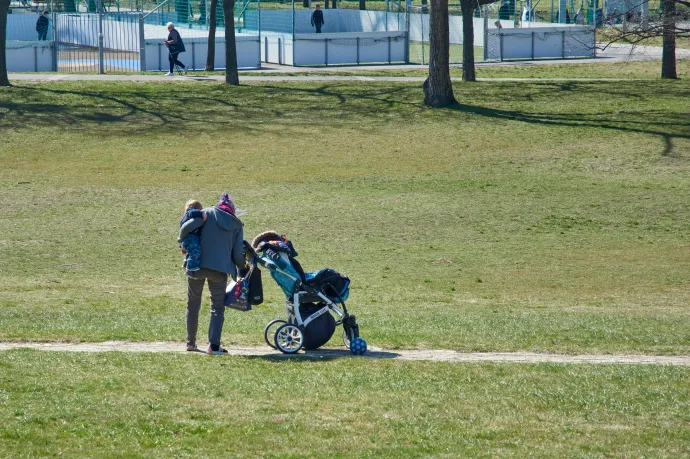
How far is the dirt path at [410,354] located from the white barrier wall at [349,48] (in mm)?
34997

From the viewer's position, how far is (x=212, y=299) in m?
10.4

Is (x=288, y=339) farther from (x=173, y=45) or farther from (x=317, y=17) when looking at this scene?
(x=317, y=17)

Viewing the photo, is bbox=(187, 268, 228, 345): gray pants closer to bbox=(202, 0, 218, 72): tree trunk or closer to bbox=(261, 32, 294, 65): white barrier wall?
bbox=(202, 0, 218, 72): tree trunk

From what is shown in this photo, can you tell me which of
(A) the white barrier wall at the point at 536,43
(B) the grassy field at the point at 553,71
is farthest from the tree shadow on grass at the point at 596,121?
(A) the white barrier wall at the point at 536,43

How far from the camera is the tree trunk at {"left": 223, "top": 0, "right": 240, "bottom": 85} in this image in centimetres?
3403

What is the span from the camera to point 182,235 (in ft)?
32.9

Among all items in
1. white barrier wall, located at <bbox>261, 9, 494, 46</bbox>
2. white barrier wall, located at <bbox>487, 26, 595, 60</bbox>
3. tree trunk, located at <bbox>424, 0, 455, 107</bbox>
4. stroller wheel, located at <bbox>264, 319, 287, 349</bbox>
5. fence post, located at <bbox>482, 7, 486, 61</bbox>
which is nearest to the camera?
stroller wheel, located at <bbox>264, 319, 287, 349</bbox>

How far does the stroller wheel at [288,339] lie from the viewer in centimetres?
1038

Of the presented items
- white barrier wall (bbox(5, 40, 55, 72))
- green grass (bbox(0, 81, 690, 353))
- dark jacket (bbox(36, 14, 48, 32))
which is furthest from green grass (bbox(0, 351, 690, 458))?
dark jacket (bbox(36, 14, 48, 32))

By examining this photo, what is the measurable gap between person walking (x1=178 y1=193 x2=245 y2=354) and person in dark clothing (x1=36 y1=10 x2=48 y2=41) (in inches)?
1716

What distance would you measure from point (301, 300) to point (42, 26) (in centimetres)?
4413

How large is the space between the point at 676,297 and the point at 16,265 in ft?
35.1

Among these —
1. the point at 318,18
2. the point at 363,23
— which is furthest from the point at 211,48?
the point at 363,23

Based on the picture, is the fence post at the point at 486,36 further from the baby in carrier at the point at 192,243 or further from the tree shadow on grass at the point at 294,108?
the baby in carrier at the point at 192,243
